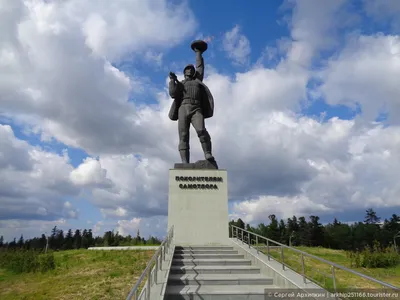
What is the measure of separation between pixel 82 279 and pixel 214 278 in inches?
159

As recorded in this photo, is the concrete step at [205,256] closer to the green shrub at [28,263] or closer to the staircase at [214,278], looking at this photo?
the staircase at [214,278]

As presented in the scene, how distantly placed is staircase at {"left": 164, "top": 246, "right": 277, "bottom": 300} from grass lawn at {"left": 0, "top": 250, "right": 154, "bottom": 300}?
4.89ft

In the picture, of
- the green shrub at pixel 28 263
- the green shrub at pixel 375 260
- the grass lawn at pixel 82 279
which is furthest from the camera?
A: the green shrub at pixel 375 260

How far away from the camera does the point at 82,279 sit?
28.4 ft

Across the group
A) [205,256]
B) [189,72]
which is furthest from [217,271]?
[189,72]

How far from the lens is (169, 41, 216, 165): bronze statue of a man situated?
12766mm

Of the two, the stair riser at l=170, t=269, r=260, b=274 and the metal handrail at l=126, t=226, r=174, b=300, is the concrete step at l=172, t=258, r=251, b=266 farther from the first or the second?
the metal handrail at l=126, t=226, r=174, b=300

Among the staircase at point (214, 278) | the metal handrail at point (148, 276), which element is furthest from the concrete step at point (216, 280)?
the metal handrail at point (148, 276)

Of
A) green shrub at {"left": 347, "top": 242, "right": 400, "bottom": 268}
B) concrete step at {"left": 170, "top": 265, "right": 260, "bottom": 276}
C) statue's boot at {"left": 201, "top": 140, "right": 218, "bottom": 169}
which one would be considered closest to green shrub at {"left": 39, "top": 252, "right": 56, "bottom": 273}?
concrete step at {"left": 170, "top": 265, "right": 260, "bottom": 276}

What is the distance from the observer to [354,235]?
65.5m

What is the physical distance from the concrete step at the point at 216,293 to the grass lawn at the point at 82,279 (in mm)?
1849

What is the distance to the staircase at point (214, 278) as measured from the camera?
6221 millimetres

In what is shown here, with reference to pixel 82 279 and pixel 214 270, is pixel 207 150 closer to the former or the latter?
pixel 214 270

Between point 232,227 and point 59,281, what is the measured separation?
649 cm
